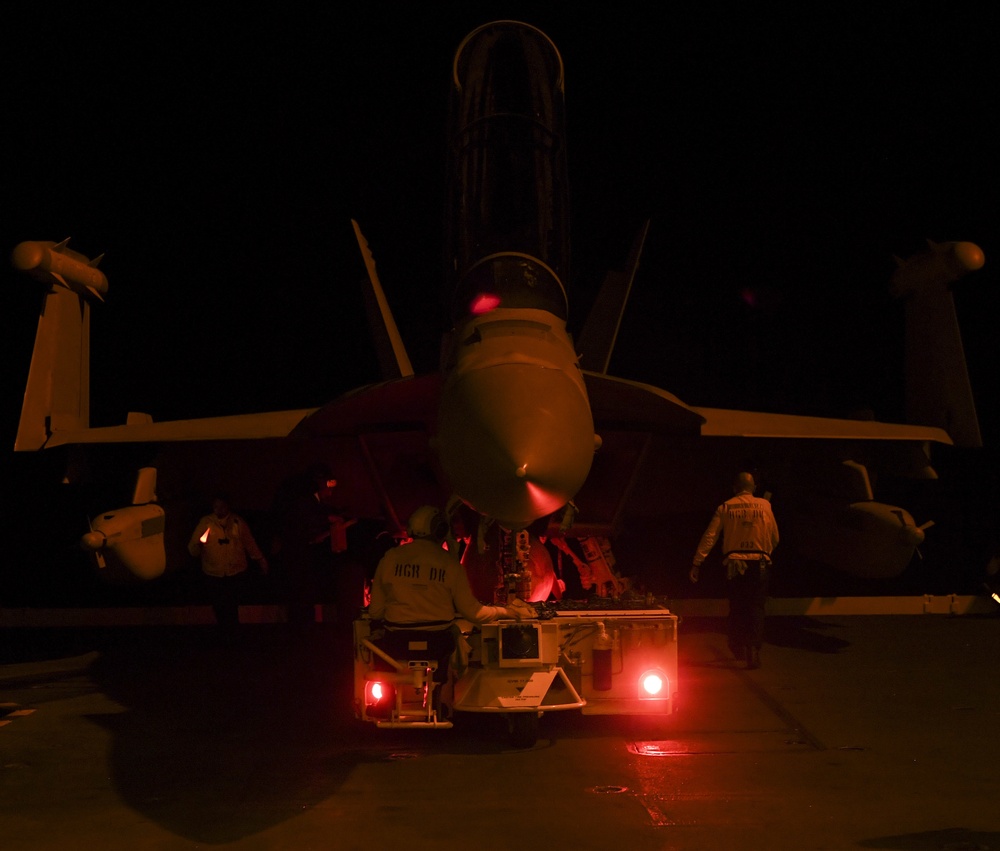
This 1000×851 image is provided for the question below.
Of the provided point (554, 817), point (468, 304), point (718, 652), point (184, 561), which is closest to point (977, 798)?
point (554, 817)

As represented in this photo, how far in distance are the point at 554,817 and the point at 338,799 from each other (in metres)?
0.95

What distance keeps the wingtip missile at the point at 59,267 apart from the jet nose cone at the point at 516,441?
5596 millimetres

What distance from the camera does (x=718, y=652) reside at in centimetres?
836

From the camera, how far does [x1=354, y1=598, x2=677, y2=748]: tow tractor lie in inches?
200

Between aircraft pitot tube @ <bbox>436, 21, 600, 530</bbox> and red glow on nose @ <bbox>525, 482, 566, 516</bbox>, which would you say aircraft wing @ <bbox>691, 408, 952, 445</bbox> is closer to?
aircraft pitot tube @ <bbox>436, 21, 600, 530</bbox>

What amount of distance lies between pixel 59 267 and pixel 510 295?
5251mm

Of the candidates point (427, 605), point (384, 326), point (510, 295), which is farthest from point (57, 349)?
point (427, 605)

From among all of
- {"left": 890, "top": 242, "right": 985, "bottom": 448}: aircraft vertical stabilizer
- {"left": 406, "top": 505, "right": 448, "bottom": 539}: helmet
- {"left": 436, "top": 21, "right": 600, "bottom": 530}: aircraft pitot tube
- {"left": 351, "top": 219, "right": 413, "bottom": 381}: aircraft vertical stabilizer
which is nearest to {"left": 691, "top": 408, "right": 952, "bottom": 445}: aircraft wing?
{"left": 890, "top": 242, "right": 985, "bottom": 448}: aircraft vertical stabilizer

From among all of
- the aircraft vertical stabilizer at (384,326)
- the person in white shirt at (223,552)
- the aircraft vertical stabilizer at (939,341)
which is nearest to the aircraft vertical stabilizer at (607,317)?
the aircraft vertical stabilizer at (384,326)

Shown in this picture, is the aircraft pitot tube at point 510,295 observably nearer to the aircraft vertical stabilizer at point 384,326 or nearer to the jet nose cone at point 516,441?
the jet nose cone at point 516,441

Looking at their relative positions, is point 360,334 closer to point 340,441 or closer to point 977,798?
point 340,441

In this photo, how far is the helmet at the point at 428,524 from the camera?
5406 millimetres

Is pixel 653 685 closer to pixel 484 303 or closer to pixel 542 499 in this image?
pixel 542 499

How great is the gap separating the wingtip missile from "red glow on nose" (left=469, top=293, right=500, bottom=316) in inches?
194
